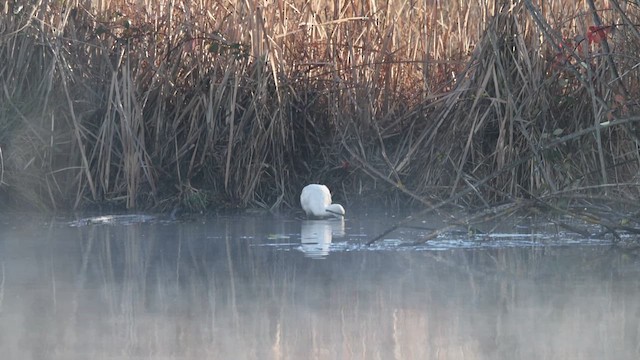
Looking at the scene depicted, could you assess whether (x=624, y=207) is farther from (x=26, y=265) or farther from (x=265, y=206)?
(x=26, y=265)

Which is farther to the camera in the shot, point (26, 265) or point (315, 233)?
point (315, 233)

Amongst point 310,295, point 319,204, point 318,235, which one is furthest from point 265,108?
point 310,295

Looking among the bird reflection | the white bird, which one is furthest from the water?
the white bird

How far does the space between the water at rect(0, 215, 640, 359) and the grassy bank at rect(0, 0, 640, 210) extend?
716mm

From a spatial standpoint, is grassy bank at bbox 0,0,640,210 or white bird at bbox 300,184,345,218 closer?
white bird at bbox 300,184,345,218

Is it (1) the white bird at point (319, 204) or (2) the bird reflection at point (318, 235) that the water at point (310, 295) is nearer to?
(2) the bird reflection at point (318, 235)

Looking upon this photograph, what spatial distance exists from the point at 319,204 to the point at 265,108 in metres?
0.68

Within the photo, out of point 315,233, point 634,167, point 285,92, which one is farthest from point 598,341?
point 285,92

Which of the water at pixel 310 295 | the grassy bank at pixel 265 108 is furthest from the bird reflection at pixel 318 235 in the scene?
the grassy bank at pixel 265 108

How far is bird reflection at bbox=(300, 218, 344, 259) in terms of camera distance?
4.37 meters

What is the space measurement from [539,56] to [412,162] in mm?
822

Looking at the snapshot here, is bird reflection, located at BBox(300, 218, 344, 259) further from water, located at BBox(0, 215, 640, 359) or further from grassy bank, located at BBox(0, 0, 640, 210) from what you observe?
grassy bank, located at BBox(0, 0, 640, 210)

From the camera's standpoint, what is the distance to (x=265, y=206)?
223 inches

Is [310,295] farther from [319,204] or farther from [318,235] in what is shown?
[319,204]
